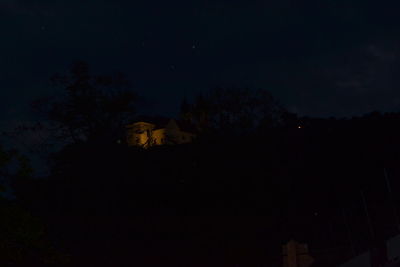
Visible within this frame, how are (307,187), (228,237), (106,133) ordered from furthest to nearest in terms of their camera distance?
(106,133) < (307,187) < (228,237)

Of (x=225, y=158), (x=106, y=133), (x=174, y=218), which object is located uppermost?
(x=106, y=133)

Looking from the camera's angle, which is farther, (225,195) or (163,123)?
(163,123)

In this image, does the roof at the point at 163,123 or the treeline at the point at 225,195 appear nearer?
the treeline at the point at 225,195

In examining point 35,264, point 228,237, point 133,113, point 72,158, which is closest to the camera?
point 35,264

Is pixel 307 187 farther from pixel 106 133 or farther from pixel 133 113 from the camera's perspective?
pixel 133 113

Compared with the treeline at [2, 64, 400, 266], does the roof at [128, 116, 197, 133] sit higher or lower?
higher

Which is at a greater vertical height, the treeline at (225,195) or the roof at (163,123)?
the roof at (163,123)

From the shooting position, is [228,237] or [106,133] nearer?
[228,237]

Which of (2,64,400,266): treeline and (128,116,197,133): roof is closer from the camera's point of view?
(2,64,400,266): treeline

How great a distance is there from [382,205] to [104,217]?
1015 cm

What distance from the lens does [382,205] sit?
20.2m

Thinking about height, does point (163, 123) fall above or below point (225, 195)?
above

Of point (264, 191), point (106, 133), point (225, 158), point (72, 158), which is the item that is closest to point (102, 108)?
point (106, 133)

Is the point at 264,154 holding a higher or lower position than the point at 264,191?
higher
